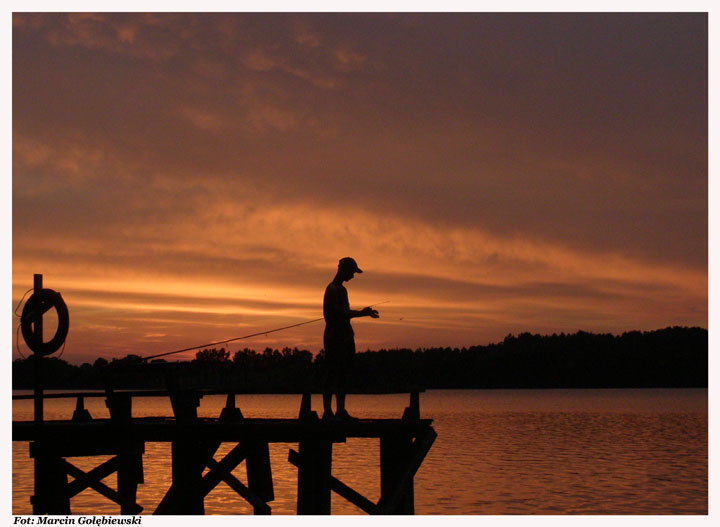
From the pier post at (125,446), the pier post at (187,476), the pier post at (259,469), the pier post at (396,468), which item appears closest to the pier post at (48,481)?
the pier post at (125,446)

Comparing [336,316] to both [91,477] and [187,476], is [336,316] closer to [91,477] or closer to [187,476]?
[187,476]

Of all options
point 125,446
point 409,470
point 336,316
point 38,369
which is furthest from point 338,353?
point 38,369

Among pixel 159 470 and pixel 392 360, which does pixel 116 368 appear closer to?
pixel 159 470

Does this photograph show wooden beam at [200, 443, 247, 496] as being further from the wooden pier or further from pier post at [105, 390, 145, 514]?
pier post at [105, 390, 145, 514]

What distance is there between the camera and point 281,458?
158ft

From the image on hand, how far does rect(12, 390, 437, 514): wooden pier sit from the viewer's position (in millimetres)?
16188

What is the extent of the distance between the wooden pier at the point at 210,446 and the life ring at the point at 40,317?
147cm

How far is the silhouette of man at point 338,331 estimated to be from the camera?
593 inches

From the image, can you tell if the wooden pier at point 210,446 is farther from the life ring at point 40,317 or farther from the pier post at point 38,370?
the life ring at point 40,317

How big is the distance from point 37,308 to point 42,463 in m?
3.23

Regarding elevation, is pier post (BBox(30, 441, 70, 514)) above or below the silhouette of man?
below

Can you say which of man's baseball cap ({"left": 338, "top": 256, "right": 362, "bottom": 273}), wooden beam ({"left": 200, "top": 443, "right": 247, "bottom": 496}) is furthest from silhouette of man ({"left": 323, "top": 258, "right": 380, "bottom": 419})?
wooden beam ({"left": 200, "top": 443, "right": 247, "bottom": 496})

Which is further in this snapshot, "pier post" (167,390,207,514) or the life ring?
the life ring

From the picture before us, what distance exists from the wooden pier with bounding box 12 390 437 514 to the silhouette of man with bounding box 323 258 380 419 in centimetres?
83
